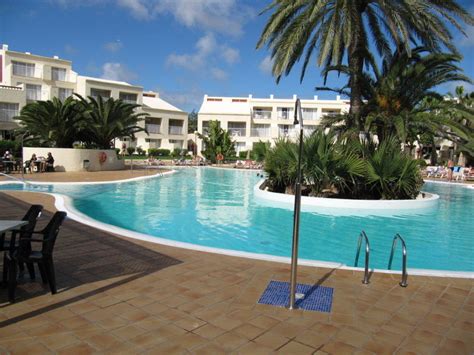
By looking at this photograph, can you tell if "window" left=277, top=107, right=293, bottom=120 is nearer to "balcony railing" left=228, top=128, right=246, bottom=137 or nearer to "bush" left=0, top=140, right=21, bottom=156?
"balcony railing" left=228, top=128, right=246, bottom=137

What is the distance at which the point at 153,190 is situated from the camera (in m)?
17.3

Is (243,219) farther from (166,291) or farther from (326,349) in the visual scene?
(326,349)

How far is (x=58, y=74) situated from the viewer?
48938 millimetres

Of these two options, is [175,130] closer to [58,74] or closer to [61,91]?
[61,91]

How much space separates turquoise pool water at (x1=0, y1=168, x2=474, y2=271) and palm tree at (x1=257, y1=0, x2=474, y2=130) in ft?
17.6

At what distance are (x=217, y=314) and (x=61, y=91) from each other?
170 ft

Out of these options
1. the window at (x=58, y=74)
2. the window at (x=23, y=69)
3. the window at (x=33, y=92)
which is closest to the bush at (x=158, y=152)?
the window at (x=58, y=74)

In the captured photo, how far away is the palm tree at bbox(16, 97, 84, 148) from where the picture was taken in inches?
950

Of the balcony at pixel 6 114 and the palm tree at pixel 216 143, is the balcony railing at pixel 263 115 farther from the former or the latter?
the balcony at pixel 6 114

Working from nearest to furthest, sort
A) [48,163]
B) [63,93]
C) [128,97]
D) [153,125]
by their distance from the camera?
[48,163]
[63,93]
[128,97]
[153,125]

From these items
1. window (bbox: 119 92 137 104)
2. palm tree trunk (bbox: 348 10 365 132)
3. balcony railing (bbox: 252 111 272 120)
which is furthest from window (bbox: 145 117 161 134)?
palm tree trunk (bbox: 348 10 365 132)

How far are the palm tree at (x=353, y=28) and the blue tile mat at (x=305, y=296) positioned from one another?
10.8 metres

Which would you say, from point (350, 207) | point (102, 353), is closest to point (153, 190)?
point (350, 207)

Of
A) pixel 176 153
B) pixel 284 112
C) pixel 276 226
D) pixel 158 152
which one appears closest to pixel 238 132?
pixel 284 112
